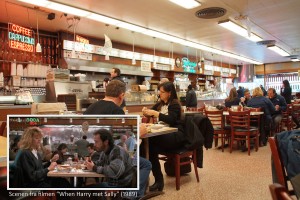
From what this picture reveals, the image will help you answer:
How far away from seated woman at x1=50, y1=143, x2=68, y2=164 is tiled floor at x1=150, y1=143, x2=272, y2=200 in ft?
8.09

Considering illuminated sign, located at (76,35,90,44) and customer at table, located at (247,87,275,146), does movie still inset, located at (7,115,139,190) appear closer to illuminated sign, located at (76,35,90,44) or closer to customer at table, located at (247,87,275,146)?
customer at table, located at (247,87,275,146)

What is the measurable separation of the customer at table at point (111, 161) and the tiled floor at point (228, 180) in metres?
2.40

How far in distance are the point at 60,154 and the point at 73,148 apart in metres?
0.06

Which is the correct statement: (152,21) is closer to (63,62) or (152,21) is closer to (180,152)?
(63,62)

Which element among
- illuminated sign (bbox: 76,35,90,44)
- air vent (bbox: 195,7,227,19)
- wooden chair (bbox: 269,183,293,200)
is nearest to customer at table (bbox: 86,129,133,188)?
wooden chair (bbox: 269,183,293,200)

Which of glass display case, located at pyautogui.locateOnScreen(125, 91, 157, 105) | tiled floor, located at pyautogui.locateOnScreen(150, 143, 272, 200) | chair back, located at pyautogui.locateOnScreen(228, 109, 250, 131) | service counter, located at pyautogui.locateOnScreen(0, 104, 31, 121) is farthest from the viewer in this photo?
glass display case, located at pyautogui.locateOnScreen(125, 91, 157, 105)

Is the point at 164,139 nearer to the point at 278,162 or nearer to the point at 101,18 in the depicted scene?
the point at 278,162

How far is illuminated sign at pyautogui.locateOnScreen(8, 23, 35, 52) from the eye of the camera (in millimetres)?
5746

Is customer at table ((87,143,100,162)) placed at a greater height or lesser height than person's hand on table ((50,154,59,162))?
greater

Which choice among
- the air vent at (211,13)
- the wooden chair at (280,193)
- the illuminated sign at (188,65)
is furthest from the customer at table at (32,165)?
the illuminated sign at (188,65)

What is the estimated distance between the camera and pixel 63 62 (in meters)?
7.93

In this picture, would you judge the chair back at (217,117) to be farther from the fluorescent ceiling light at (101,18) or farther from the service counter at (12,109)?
the service counter at (12,109)

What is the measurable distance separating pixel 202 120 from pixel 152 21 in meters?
4.02

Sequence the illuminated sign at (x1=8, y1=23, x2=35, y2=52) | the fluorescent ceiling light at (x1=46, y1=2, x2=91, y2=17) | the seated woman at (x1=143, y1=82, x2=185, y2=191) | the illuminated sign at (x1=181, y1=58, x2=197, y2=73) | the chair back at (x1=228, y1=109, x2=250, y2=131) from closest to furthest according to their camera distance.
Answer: the seated woman at (x1=143, y1=82, x2=185, y2=191)
the fluorescent ceiling light at (x1=46, y1=2, x2=91, y2=17)
the chair back at (x1=228, y1=109, x2=250, y2=131)
the illuminated sign at (x1=8, y1=23, x2=35, y2=52)
the illuminated sign at (x1=181, y1=58, x2=197, y2=73)
